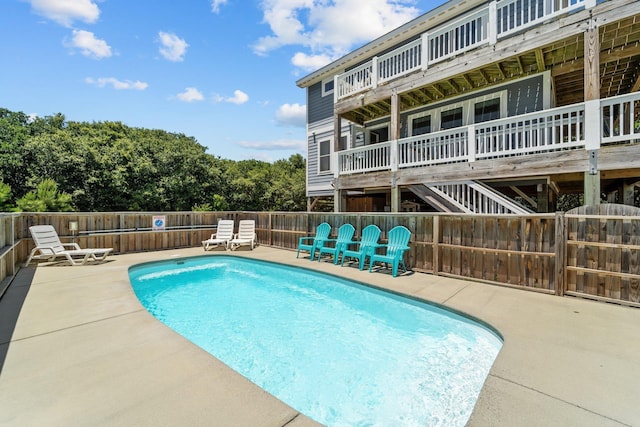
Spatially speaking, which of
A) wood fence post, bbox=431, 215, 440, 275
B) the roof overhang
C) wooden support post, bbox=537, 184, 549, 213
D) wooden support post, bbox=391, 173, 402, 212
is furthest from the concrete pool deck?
the roof overhang

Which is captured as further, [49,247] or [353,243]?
[353,243]

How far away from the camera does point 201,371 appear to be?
8.14 ft

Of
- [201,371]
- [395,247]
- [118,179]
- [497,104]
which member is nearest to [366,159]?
[395,247]

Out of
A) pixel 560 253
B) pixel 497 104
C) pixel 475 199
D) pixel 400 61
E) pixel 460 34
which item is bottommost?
pixel 560 253

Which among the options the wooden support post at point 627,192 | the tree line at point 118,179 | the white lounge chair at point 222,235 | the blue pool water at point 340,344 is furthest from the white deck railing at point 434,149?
the tree line at point 118,179

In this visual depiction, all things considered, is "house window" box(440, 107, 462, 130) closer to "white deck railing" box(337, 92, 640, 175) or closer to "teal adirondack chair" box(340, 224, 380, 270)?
"white deck railing" box(337, 92, 640, 175)

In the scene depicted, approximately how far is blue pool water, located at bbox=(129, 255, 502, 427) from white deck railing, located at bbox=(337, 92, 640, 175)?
165 inches

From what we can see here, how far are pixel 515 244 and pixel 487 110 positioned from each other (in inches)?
205

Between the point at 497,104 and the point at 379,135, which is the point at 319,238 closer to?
the point at 379,135

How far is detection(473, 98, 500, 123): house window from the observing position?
8572 mm

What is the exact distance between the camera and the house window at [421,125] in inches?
392

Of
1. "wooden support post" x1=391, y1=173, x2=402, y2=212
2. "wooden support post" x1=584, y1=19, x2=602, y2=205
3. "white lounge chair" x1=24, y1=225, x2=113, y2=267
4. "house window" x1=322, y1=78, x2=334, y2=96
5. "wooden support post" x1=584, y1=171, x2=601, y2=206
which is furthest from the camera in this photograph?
"house window" x1=322, y1=78, x2=334, y2=96

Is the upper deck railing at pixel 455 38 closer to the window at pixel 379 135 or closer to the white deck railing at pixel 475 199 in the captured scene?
the window at pixel 379 135

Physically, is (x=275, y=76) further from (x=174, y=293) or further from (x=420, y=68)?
(x=174, y=293)
